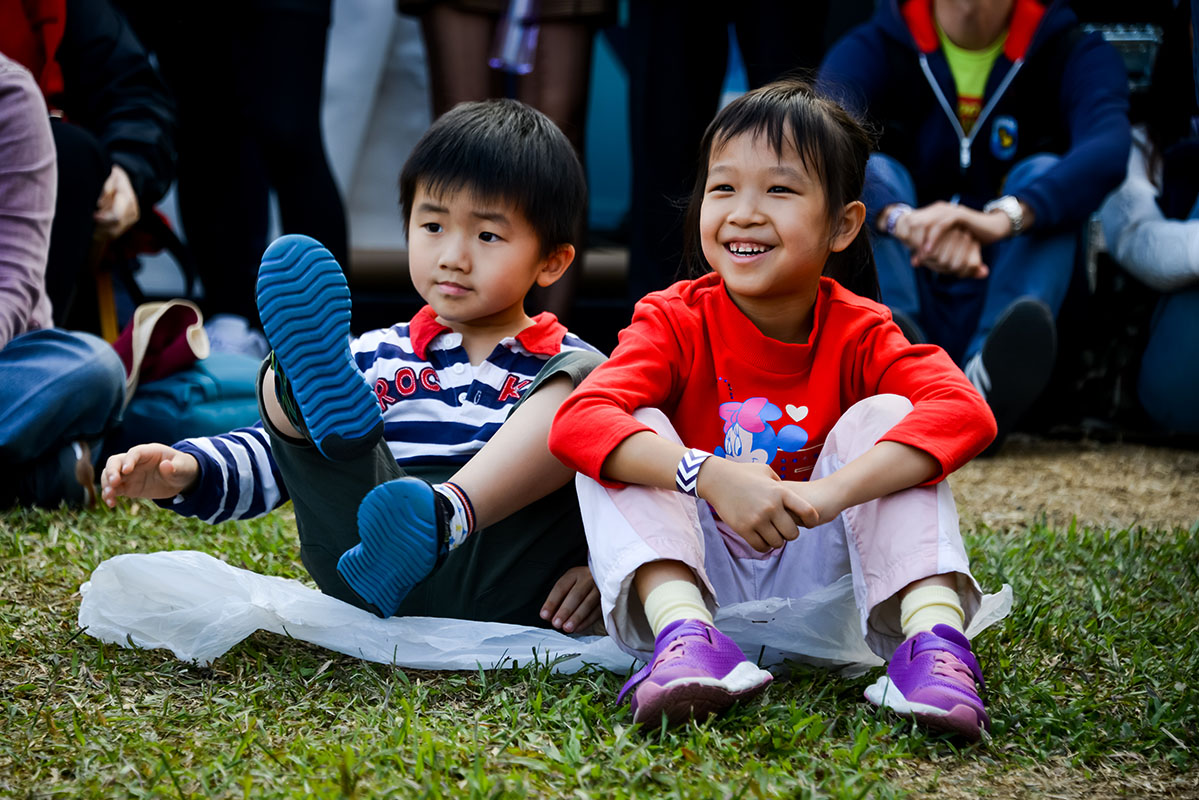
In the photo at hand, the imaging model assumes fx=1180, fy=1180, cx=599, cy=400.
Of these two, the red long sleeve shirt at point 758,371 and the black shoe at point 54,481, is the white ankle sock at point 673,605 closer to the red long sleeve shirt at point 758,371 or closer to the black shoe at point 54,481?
the red long sleeve shirt at point 758,371

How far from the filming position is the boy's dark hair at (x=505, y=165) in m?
1.50

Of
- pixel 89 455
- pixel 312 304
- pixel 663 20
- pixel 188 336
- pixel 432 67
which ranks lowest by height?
pixel 89 455

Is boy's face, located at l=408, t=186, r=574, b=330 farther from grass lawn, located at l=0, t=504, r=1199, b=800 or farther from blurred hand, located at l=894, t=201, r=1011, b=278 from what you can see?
blurred hand, located at l=894, t=201, r=1011, b=278

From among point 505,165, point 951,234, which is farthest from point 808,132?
point 951,234

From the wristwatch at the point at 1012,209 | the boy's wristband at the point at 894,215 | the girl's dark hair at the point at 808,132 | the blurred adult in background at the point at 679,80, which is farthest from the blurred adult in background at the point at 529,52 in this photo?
the girl's dark hair at the point at 808,132

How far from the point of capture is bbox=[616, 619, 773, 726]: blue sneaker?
1.09 meters

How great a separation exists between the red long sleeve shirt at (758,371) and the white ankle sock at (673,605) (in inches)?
8.2

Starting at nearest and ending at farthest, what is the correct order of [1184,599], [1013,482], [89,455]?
[1184,599]
[89,455]
[1013,482]

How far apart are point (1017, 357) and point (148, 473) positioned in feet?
6.16

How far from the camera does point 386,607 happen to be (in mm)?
1256

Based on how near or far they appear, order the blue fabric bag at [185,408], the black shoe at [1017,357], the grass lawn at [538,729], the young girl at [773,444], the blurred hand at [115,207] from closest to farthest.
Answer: the grass lawn at [538,729], the young girl at [773,444], the blue fabric bag at [185,408], the blurred hand at [115,207], the black shoe at [1017,357]

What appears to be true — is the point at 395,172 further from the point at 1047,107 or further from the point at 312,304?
the point at 312,304

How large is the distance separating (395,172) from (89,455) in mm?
2036

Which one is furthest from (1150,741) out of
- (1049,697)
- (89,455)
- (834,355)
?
(89,455)
